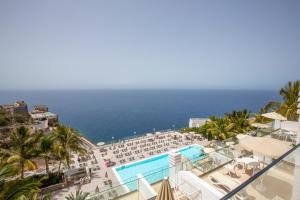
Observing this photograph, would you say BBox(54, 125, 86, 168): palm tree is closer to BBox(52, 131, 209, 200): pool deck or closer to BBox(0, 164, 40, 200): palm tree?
BBox(52, 131, 209, 200): pool deck

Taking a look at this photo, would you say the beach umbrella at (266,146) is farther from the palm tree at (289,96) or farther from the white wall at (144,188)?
the palm tree at (289,96)

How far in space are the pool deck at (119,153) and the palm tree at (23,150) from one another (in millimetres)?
3031

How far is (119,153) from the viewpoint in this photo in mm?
20812

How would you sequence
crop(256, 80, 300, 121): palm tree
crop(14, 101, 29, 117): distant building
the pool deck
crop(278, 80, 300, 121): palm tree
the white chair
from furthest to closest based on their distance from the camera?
crop(14, 101, 29, 117): distant building
the pool deck
crop(278, 80, 300, 121): palm tree
crop(256, 80, 300, 121): palm tree
the white chair

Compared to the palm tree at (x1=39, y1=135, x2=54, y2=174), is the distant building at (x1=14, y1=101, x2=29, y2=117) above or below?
below

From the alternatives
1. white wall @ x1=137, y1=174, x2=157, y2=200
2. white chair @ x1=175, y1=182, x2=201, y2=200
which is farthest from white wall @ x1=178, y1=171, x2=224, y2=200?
white wall @ x1=137, y1=174, x2=157, y2=200

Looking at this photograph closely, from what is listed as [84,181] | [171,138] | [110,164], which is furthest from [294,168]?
[171,138]

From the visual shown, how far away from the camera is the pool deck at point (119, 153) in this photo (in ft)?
46.4

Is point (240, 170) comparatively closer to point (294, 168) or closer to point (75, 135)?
point (294, 168)

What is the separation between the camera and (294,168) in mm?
2475

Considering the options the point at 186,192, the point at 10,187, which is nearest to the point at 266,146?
the point at 186,192

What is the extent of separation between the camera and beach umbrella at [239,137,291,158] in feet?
21.6

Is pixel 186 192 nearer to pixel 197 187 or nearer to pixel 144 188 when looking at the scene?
pixel 197 187

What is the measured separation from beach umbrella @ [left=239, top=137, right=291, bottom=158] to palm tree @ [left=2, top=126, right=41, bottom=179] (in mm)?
14064
